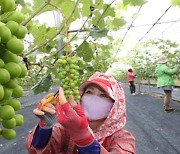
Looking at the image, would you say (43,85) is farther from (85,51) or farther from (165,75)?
(165,75)

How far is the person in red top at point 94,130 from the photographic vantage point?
124 cm

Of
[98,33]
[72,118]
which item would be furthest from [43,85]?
[72,118]

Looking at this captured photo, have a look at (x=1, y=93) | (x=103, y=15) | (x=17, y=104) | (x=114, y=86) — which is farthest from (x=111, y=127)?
(x=1, y=93)

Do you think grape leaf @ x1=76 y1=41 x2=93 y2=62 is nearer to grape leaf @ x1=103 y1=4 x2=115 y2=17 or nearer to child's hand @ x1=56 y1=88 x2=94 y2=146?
grape leaf @ x1=103 y1=4 x2=115 y2=17

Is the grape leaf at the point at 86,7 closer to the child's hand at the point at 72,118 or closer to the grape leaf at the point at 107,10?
the grape leaf at the point at 107,10

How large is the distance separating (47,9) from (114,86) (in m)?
0.67

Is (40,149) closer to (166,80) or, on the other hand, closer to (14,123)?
(14,123)

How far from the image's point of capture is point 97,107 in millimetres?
1613

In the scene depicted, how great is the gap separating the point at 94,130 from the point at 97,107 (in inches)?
5.4

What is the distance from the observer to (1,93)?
0.51 m

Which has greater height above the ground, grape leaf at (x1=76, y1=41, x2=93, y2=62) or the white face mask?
grape leaf at (x1=76, y1=41, x2=93, y2=62)

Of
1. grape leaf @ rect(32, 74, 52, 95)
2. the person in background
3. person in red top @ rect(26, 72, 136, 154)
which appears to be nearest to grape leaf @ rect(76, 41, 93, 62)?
person in red top @ rect(26, 72, 136, 154)

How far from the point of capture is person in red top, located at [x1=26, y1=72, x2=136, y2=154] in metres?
1.24

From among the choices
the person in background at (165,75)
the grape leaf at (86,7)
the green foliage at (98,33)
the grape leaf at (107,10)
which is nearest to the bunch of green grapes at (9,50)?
the green foliage at (98,33)
